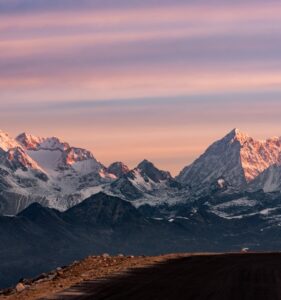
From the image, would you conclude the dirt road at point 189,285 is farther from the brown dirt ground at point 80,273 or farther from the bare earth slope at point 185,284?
the brown dirt ground at point 80,273

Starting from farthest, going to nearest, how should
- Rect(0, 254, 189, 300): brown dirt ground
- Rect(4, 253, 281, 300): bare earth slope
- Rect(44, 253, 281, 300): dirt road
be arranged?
Rect(0, 254, 189, 300): brown dirt ground → Rect(4, 253, 281, 300): bare earth slope → Rect(44, 253, 281, 300): dirt road

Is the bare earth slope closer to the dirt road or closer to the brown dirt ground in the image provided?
the dirt road

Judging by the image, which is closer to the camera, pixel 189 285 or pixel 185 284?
pixel 189 285

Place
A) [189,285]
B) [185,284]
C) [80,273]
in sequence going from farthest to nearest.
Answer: [80,273] → [185,284] → [189,285]

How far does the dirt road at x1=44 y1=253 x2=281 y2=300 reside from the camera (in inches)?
2089

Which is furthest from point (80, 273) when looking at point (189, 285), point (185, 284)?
point (189, 285)

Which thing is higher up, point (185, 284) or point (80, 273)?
point (80, 273)

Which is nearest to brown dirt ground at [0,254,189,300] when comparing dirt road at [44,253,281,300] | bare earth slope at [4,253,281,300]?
bare earth slope at [4,253,281,300]

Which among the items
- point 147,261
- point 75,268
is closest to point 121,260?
point 147,261

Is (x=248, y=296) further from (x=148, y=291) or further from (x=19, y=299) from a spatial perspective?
(x=19, y=299)

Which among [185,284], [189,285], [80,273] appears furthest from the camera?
[80,273]

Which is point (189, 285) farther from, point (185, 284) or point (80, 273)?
point (80, 273)

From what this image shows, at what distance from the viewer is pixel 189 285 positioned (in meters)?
60.8

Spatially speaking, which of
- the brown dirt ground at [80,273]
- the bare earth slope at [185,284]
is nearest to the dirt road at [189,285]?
the bare earth slope at [185,284]
